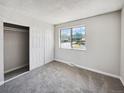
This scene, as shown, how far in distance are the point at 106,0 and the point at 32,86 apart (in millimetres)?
3142

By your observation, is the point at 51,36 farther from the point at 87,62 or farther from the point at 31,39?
the point at 87,62

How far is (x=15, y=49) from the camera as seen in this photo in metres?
3.44

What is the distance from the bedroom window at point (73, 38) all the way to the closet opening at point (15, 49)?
2065 millimetres

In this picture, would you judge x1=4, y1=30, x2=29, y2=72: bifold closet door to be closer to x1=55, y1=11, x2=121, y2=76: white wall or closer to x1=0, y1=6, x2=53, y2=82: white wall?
x1=0, y1=6, x2=53, y2=82: white wall

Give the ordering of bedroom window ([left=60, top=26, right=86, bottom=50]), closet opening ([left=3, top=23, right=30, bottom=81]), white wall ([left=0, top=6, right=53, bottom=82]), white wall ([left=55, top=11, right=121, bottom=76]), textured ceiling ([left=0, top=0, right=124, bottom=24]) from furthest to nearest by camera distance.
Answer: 1. bedroom window ([left=60, top=26, right=86, bottom=50])
2. closet opening ([left=3, top=23, right=30, bottom=81])
3. white wall ([left=55, top=11, right=121, bottom=76])
4. white wall ([left=0, top=6, right=53, bottom=82])
5. textured ceiling ([left=0, top=0, right=124, bottom=24])

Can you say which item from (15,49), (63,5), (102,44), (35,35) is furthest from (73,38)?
(15,49)

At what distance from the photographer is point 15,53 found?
3449mm

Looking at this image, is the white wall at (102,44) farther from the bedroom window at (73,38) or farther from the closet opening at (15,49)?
the closet opening at (15,49)

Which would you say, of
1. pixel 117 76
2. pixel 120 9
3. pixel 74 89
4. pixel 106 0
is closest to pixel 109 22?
pixel 120 9

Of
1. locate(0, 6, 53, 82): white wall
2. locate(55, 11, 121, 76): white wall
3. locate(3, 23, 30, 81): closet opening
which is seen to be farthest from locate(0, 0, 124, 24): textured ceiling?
locate(3, 23, 30, 81): closet opening

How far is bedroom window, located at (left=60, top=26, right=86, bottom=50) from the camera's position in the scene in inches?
143

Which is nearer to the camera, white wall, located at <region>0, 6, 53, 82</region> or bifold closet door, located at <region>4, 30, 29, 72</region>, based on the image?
white wall, located at <region>0, 6, 53, 82</region>

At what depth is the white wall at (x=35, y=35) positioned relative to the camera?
7.87ft

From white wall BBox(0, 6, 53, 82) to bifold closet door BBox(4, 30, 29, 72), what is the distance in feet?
2.26
